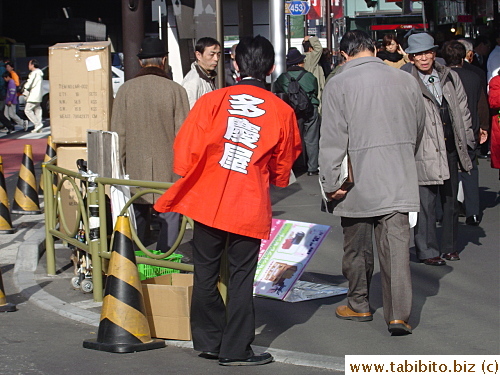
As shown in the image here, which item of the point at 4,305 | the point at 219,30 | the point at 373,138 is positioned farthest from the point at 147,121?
the point at 219,30

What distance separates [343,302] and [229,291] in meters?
1.75

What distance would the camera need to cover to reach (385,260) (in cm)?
550

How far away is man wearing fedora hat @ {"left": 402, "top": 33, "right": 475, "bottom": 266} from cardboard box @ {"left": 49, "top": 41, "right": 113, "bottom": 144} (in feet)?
8.70

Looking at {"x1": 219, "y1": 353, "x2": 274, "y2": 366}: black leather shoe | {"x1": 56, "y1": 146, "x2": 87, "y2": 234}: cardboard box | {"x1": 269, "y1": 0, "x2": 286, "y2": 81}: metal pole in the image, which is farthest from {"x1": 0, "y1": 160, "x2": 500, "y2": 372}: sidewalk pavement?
{"x1": 269, "y1": 0, "x2": 286, "y2": 81}: metal pole

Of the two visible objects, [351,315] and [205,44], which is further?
[205,44]

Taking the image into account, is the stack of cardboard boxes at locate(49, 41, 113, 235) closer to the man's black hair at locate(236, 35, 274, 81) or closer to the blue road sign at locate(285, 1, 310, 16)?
the man's black hair at locate(236, 35, 274, 81)

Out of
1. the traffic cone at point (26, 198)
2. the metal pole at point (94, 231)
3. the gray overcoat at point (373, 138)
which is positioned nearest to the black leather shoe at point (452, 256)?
the gray overcoat at point (373, 138)

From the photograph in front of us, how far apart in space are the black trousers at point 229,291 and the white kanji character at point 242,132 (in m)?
0.53

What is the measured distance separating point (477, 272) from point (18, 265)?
412 cm

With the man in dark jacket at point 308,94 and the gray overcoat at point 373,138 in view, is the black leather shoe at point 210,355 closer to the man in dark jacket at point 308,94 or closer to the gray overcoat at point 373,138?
the gray overcoat at point 373,138

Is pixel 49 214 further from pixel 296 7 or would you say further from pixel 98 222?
pixel 296 7

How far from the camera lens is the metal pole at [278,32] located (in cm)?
1345

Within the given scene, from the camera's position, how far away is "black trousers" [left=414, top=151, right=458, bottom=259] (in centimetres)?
749

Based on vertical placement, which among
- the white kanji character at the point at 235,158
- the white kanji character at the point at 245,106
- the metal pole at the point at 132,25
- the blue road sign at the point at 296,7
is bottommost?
the white kanji character at the point at 235,158
